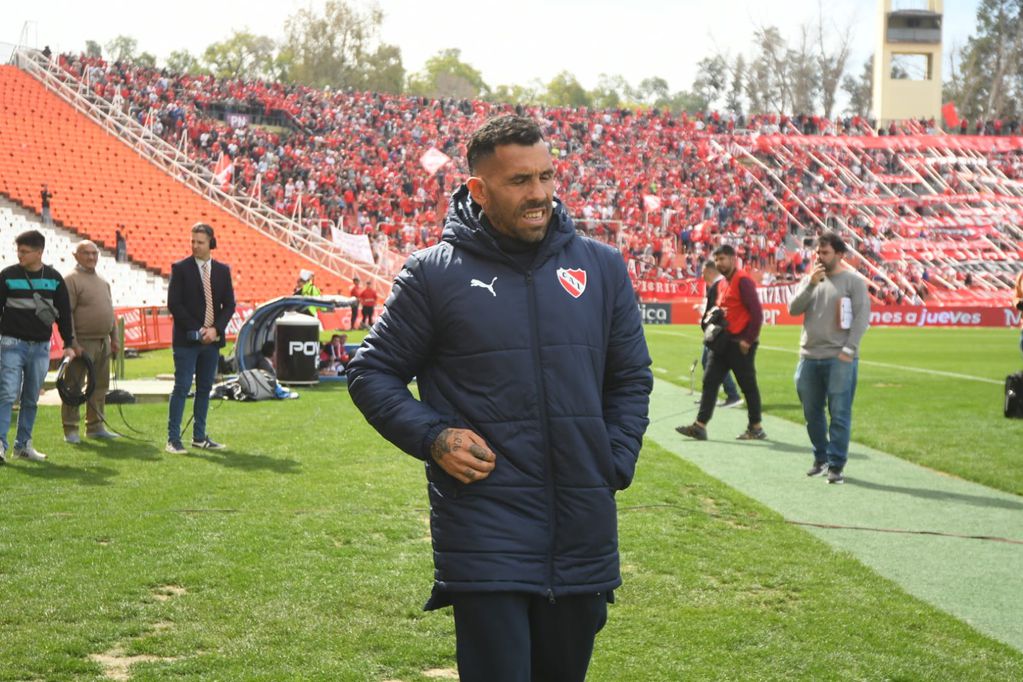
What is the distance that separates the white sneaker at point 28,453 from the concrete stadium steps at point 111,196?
24.7 metres

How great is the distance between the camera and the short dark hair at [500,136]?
3258mm

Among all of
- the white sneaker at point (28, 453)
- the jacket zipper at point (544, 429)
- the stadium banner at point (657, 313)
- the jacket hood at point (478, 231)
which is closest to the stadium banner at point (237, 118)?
the stadium banner at point (657, 313)

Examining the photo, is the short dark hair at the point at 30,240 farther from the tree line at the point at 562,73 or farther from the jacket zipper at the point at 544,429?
the tree line at the point at 562,73

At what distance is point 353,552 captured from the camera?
7.14 meters

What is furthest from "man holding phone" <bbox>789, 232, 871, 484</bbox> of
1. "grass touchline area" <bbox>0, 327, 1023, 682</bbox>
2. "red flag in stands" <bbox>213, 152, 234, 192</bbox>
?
"red flag in stands" <bbox>213, 152, 234, 192</bbox>

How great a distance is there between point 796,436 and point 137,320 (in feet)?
60.6

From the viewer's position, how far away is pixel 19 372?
10.4m

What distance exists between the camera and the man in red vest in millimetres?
12680

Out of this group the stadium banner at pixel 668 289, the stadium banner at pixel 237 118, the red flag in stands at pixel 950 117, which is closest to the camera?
the stadium banner at pixel 668 289

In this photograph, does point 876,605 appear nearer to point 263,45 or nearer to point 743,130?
point 743,130

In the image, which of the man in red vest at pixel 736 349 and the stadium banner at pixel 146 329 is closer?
the man in red vest at pixel 736 349

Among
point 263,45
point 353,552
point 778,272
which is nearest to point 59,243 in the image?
point 778,272

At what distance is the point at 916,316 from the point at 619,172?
1758cm

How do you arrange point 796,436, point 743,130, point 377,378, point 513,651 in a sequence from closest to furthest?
point 513,651 < point 377,378 < point 796,436 < point 743,130
